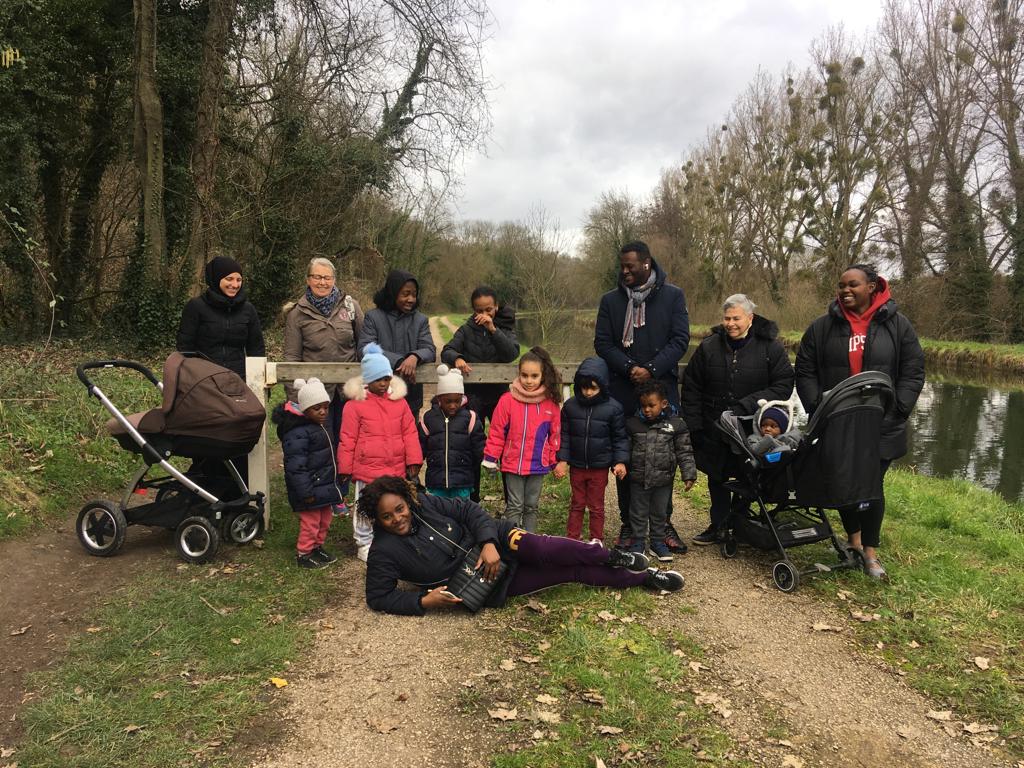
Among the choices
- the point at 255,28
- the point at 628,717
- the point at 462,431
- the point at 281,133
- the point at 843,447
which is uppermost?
the point at 255,28

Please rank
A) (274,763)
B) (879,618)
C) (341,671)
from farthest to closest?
(879,618), (341,671), (274,763)

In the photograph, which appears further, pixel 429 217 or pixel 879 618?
pixel 429 217

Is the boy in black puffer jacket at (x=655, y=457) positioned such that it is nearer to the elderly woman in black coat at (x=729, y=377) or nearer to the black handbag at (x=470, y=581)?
the elderly woman in black coat at (x=729, y=377)

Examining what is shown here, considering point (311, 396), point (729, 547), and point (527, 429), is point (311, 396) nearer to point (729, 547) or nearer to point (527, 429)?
point (527, 429)

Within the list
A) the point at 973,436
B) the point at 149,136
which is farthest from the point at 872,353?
the point at 149,136

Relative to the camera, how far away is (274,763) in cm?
280

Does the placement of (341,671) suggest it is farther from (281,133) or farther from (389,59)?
(281,133)

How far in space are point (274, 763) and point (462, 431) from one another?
8.86 ft

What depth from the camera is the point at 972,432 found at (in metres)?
14.0

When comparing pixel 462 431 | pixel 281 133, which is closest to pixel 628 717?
pixel 462 431

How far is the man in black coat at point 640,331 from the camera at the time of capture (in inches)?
197

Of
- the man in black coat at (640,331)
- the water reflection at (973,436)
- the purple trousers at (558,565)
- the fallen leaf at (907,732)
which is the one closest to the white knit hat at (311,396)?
the purple trousers at (558,565)

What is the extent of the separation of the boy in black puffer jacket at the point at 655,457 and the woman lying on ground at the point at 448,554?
605 mm

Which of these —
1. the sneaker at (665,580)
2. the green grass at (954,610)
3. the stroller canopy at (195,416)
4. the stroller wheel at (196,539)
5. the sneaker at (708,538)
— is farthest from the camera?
the sneaker at (708,538)
